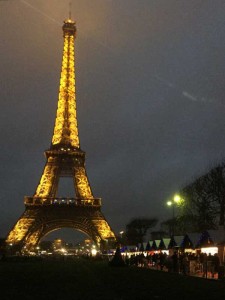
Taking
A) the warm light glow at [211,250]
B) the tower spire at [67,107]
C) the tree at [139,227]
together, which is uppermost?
the tower spire at [67,107]

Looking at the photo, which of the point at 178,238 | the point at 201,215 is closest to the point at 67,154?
the point at 201,215

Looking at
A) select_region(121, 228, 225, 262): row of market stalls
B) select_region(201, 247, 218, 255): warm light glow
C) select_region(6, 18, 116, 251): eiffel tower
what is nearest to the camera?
select_region(121, 228, 225, 262): row of market stalls

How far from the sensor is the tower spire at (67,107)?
276 ft

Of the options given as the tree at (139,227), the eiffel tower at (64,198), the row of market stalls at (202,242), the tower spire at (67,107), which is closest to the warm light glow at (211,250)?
the row of market stalls at (202,242)

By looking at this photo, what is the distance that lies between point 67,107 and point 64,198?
17.2m

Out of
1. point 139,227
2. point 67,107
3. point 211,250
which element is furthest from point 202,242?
point 139,227

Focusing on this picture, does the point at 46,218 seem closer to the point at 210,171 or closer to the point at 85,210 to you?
the point at 85,210

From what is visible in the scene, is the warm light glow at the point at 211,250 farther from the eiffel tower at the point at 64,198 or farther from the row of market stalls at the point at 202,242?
the eiffel tower at the point at 64,198

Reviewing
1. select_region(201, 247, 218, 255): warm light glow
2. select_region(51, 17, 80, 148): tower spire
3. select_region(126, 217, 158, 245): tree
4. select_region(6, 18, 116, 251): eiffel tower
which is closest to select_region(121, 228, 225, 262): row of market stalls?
select_region(201, 247, 218, 255): warm light glow

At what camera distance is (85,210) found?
3046 inches

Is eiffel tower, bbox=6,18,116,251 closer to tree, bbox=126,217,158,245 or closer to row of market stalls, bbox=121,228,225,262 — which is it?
row of market stalls, bbox=121,228,225,262

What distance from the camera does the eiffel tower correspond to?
7406 centimetres

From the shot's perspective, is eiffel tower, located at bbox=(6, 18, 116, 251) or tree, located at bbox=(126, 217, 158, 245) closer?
eiffel tower, located at bbox=(6, 18, 116, 251)

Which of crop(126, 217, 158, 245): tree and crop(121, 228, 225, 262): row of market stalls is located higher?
crop(126, 217, 158, 245): tree
